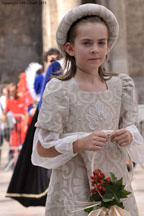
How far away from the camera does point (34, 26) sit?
75.2 ft

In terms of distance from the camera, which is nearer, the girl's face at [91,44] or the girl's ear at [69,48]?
the girl's face at [91,44]

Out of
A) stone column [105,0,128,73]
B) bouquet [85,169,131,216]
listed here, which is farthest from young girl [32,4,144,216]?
stone column [105,0,128,73]

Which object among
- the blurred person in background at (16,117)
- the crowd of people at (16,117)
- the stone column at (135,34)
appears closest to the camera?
the crowd of people at (16,117)

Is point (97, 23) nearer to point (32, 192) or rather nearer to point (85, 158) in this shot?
point (85, 158)

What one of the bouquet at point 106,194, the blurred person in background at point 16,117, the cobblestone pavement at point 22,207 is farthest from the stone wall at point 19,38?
the bouquet at point 106,194

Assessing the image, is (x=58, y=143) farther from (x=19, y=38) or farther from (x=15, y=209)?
(x=19, y=38)

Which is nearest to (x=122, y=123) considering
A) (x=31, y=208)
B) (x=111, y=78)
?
(x=111, y=78)

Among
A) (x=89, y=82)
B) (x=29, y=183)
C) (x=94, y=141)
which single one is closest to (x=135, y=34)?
(x=29, y=183)

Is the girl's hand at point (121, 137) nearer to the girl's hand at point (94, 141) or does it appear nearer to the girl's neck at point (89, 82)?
the girl's hand at point (94, 141)

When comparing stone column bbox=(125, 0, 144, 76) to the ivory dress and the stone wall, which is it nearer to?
the stone wall

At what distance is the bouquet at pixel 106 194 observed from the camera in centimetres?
220

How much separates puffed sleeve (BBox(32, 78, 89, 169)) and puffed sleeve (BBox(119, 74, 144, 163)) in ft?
0.81

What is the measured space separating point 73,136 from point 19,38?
2109 centimetres

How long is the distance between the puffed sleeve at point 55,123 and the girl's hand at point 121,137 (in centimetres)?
15
